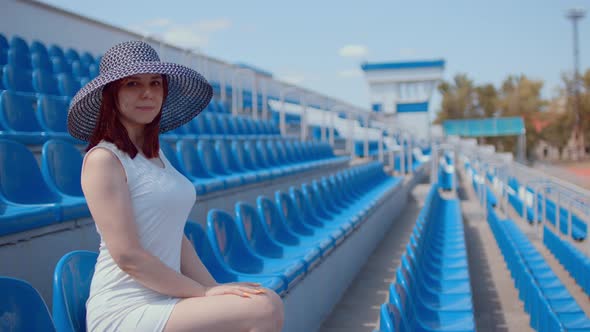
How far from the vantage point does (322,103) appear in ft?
26.1

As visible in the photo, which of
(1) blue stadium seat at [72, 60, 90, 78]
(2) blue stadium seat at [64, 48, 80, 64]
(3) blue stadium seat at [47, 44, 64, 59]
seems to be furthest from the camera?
(2) blue stadium seat at [64, 48, 80, 64]

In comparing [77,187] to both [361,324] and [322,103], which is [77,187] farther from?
[322,103]

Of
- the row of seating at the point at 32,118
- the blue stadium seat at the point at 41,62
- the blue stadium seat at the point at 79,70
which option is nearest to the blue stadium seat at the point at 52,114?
the row of seating at the point at 32,118

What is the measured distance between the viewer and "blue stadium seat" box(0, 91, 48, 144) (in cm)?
292

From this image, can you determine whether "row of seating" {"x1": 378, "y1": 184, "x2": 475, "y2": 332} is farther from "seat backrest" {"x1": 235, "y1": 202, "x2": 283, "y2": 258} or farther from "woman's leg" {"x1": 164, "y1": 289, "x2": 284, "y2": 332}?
"seat backrest" {"x1": 235, "y1": 202, "x2": 283, "y2": 258}

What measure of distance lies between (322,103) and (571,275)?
172 inches

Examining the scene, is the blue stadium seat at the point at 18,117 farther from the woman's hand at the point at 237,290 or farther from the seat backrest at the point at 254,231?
the woman's hand at the point at 237,290

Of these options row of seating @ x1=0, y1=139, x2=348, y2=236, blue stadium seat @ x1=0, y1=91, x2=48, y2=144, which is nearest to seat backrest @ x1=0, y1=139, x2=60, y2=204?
row of seating @ x1=0, y1=139, x2=348, y2=236

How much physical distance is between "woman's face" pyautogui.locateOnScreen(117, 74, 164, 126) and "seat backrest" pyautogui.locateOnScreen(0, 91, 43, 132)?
6.20 feet

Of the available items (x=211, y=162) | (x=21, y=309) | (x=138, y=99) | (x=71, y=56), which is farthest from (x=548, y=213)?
(x=21, y=309)

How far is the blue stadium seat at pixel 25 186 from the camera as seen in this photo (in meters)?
2.01

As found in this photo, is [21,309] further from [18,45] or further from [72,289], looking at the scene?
[18,45]

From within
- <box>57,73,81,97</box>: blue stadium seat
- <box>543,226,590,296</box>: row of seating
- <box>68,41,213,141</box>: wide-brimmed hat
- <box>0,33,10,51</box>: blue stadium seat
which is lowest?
<box>543,226,590,296</box>: row of seating

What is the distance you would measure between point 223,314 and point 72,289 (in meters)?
0.37
